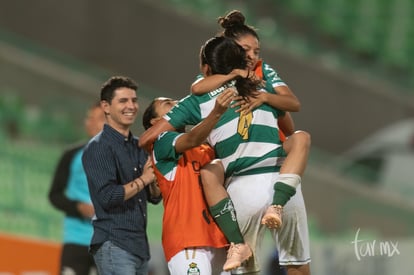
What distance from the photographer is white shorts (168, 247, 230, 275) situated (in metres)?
5.48

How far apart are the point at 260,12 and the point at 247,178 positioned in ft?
36.3

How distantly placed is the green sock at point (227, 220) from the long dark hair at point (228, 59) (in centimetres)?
52

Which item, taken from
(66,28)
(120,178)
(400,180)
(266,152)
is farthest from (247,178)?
(66,28)

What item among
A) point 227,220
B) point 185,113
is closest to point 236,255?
point 227,220

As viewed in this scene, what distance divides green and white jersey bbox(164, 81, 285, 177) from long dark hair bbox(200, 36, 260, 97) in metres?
0.06

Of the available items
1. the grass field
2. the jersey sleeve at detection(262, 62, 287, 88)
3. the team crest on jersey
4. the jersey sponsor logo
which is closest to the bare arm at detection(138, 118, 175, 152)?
the jersey sponsor logo

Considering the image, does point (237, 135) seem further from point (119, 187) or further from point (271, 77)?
point (119, 187)

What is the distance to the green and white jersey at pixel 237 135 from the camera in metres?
5.41

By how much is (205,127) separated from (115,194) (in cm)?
84

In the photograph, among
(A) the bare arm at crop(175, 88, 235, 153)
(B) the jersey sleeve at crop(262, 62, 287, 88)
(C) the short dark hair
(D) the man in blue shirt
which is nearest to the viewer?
(A) the bare arm at crop(175, 88, 235, 153)

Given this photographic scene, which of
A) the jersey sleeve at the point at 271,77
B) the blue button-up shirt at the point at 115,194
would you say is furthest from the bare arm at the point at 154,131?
the jersey sleeve at the point at 271,77

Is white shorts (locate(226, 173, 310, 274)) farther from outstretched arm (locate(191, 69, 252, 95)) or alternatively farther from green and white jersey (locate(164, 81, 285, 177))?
outstretched arm (locate(191, 69, 252, 95))

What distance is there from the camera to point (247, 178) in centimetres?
550

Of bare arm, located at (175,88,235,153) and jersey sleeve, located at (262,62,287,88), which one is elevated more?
jersey sleeve, located at (262,62,287,88)
